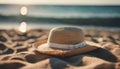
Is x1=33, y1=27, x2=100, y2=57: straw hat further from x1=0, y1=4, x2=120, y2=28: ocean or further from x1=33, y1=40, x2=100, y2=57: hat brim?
x1=0, y1=4, x2=120, y2=28: ocean

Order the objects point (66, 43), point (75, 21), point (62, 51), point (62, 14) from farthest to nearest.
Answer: point (62, 14) < point (75, 21) < point (66, 43) < point (62, 51)

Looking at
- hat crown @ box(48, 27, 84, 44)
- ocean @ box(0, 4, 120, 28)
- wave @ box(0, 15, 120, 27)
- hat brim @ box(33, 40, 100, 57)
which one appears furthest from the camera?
ocean @ box(0, 4, 120, 28)

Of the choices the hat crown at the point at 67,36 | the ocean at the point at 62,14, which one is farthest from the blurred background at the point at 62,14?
the hat crown at the point at 67,36

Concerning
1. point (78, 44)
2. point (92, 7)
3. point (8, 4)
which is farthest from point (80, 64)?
point (8, 4)

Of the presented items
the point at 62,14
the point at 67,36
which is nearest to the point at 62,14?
the point at 62,14

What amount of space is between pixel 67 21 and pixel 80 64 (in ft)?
23.8

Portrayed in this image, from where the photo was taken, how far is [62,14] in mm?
11117

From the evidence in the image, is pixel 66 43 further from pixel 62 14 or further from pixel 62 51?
pixel 62 14

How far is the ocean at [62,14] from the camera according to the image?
9203mm

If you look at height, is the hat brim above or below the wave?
above

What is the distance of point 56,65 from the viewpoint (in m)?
2.23

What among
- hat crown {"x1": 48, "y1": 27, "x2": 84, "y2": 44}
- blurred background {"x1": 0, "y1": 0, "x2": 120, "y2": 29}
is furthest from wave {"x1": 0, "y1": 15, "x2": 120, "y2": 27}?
hat crown {"x1": 48, "y1": 27, "x2": 84, "y2": 44}

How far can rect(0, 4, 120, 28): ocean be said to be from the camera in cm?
920

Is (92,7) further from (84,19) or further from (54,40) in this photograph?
(54,40)
